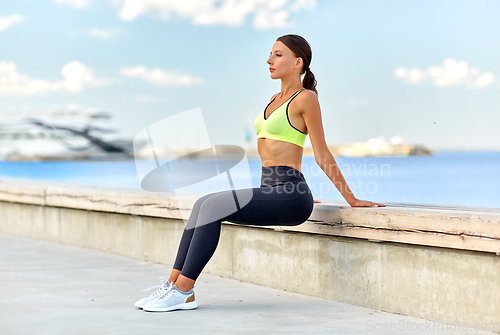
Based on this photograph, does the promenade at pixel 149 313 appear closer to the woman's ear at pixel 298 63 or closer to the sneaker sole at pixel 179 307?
the sneaker sole at pixel 179 307

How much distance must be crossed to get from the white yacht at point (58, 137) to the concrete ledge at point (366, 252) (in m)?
65.0

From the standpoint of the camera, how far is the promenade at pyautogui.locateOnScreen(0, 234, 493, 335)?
2.54 meters

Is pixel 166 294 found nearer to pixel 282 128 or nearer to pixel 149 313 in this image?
pixel 149 313

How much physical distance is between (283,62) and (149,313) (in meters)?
1.53

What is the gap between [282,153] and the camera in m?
2.94

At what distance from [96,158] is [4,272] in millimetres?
66044

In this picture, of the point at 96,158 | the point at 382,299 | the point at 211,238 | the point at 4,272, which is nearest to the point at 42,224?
→ the point at 4,272

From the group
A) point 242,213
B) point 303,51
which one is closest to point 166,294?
point 242,213

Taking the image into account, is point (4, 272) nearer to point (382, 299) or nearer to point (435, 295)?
point (382, 299)

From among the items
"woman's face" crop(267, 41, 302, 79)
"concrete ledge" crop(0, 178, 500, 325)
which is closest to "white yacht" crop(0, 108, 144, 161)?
"concrete ledge" crop(0, 178, 500, 325)

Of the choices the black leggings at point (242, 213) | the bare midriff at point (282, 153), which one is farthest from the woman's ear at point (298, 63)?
the black leggings at point (242, 213)

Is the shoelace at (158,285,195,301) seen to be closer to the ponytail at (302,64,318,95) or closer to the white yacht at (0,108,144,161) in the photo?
the ponytail at (302,64,318,95)

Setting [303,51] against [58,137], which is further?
[58,137]

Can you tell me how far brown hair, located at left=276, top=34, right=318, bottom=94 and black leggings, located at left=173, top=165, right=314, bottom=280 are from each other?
56 cm
